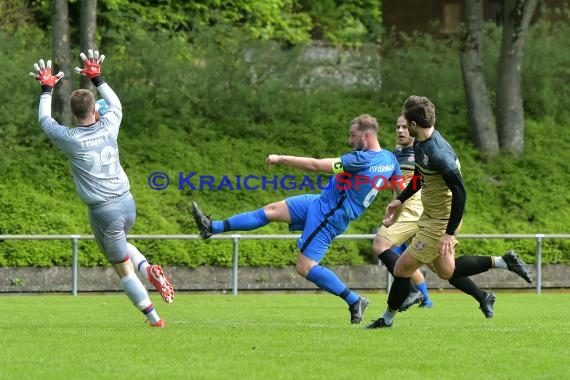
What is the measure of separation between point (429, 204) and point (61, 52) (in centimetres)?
1436

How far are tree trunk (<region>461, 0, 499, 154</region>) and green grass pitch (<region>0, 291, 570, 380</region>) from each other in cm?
1157

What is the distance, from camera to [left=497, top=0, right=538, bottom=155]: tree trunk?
2548 cm

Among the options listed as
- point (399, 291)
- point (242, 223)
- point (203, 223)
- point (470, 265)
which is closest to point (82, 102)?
point (203, 223)

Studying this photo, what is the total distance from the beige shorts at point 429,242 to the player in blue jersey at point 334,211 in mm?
1159

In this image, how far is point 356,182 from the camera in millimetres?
12000

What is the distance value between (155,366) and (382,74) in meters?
20.6

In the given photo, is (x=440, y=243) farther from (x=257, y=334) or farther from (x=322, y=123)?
(x=322, y=123)

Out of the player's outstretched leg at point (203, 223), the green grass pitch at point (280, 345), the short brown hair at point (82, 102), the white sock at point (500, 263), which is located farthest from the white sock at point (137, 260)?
the white sock at point (500, 263)

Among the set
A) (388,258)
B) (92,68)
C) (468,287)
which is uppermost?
(92,68)

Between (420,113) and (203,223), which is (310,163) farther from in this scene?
(420,113)

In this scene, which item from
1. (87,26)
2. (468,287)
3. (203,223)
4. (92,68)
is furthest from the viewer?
(87,26)

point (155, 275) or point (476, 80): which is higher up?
point (155, 275)

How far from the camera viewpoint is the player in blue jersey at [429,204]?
10.3 meters

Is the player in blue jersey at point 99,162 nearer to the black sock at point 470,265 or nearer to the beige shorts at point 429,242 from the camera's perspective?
the beige shorts at point 429,242
